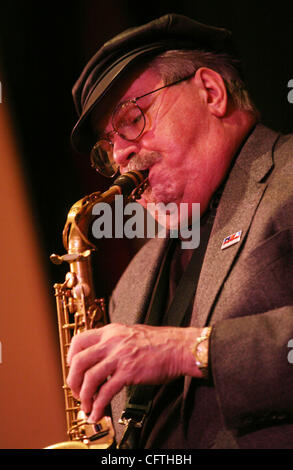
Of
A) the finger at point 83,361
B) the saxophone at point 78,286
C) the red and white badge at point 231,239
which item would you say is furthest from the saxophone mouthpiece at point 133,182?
the finger at point 83,361

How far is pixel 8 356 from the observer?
243 centimetres

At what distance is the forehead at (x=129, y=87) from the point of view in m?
2.08

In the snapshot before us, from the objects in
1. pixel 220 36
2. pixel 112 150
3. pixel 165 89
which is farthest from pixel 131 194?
pixel 220 36

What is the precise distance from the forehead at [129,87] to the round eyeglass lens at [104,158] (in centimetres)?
11

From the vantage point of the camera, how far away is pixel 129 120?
6.82ft

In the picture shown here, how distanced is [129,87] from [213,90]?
1.10 ft

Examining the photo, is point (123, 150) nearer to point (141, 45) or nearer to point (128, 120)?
point (128, 120)

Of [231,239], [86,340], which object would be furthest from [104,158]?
[86,340]

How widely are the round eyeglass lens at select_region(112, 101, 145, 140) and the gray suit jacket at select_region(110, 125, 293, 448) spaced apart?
419 mm

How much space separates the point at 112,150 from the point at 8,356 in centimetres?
106

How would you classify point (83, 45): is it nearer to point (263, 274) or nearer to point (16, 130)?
point (16, 130)

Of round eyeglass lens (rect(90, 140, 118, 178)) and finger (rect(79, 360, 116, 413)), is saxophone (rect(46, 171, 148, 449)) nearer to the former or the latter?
round eyeglass lens (rect(90, 140, 118, 178))

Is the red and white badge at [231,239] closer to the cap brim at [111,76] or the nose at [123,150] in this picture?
the nose at [123,150]

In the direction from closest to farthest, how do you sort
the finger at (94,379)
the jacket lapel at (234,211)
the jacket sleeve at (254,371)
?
1. the jacket sleeve at (254,371)
2. the finger at (94,379)
3. the jacket lapel at (234,211)
